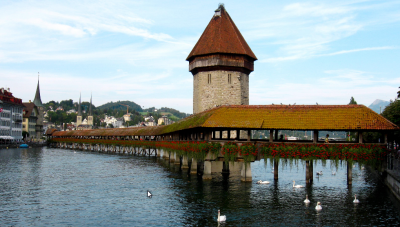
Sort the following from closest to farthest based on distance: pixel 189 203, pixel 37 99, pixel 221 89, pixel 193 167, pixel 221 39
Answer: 1. pixel 189 203
2. pixel 193 167
3. pixel 221 89
4. pixel 221 39
5. pixel 37 99

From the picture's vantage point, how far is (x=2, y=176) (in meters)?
36.8

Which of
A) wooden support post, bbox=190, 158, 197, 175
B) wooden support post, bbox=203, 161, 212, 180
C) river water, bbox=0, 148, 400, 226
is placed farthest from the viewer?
wooden support post, bbox=190, 158, 197, 175

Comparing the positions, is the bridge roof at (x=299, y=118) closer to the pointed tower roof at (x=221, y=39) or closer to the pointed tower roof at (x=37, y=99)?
the pointed tower roof at (x=221, y=39)

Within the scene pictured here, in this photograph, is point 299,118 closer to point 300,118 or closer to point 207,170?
point 300,118

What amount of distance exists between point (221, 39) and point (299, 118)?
22.5 m

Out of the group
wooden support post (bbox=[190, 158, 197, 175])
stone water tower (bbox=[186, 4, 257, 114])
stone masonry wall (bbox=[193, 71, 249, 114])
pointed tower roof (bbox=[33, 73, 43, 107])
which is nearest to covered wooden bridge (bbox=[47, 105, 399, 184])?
wooden support post (bbox=[190, 158, 197, 175])

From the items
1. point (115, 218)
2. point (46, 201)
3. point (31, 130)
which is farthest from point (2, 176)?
point (31, 130)

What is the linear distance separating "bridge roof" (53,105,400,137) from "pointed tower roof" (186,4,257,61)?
709 inches

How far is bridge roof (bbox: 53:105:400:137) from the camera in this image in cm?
2611

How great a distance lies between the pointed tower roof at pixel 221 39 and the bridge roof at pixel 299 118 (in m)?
18.0

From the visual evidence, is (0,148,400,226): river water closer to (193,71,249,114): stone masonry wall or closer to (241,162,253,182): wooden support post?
(241,162,253,182): wooden support post

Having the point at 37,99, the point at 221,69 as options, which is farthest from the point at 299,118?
the point at 37,99

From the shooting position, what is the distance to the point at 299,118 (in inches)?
1088

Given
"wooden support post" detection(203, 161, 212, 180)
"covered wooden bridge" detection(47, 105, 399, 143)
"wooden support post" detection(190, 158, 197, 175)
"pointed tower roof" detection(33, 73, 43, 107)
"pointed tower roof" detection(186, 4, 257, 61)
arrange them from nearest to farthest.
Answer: "covered wooden bridge" detection(47, 105, 399, 143)
"wooden support post" detection(203, 161, 212, 180)
"wooden support post" detection(190, 158, 197, 175)
"pointed tower roof" detection(186, 4, 257, 61)
"pointed tower roof" detection(33, 73, 43, 107)
